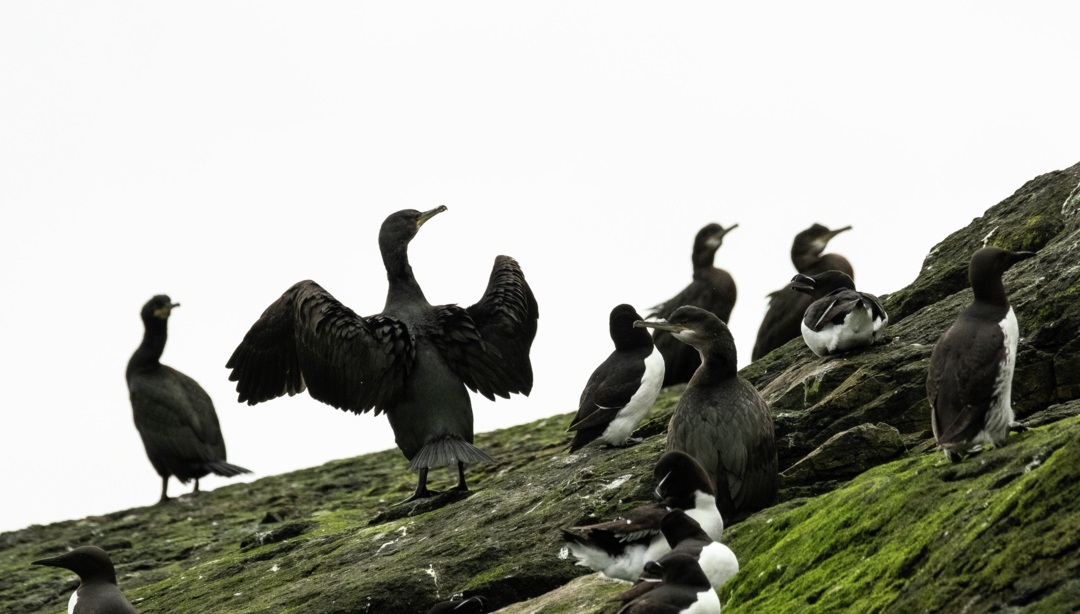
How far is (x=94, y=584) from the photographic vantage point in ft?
31.0

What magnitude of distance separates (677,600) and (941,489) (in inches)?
53.2

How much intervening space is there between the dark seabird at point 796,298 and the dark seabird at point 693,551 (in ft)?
22.7

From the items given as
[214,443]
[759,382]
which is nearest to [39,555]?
[214,443]

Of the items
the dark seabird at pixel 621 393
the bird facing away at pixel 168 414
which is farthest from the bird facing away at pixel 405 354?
the bird facing away at pixel 168 414

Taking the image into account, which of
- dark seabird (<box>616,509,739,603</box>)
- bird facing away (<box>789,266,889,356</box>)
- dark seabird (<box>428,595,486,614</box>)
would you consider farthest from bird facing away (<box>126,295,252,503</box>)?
dark seabird (<box>616,509,739,603</box>)

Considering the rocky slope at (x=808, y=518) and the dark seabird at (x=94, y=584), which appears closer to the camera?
the rocky slope at (x=808, y=518)

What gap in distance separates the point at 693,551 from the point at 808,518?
32.5 inches

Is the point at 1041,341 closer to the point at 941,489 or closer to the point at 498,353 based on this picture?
the point at 941,489

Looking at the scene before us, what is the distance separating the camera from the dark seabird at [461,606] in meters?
8.13

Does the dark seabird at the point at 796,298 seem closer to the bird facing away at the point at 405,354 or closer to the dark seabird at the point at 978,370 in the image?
the bird facing away at the point at 405,354

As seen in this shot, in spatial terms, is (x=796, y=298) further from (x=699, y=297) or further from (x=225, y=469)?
(x=225, y=469)

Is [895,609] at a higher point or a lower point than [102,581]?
lower

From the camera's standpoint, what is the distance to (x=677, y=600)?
6.22 meters

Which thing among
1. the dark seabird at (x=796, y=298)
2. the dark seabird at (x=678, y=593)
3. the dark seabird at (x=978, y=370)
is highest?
the dark seabird at (x=796, y=298)
